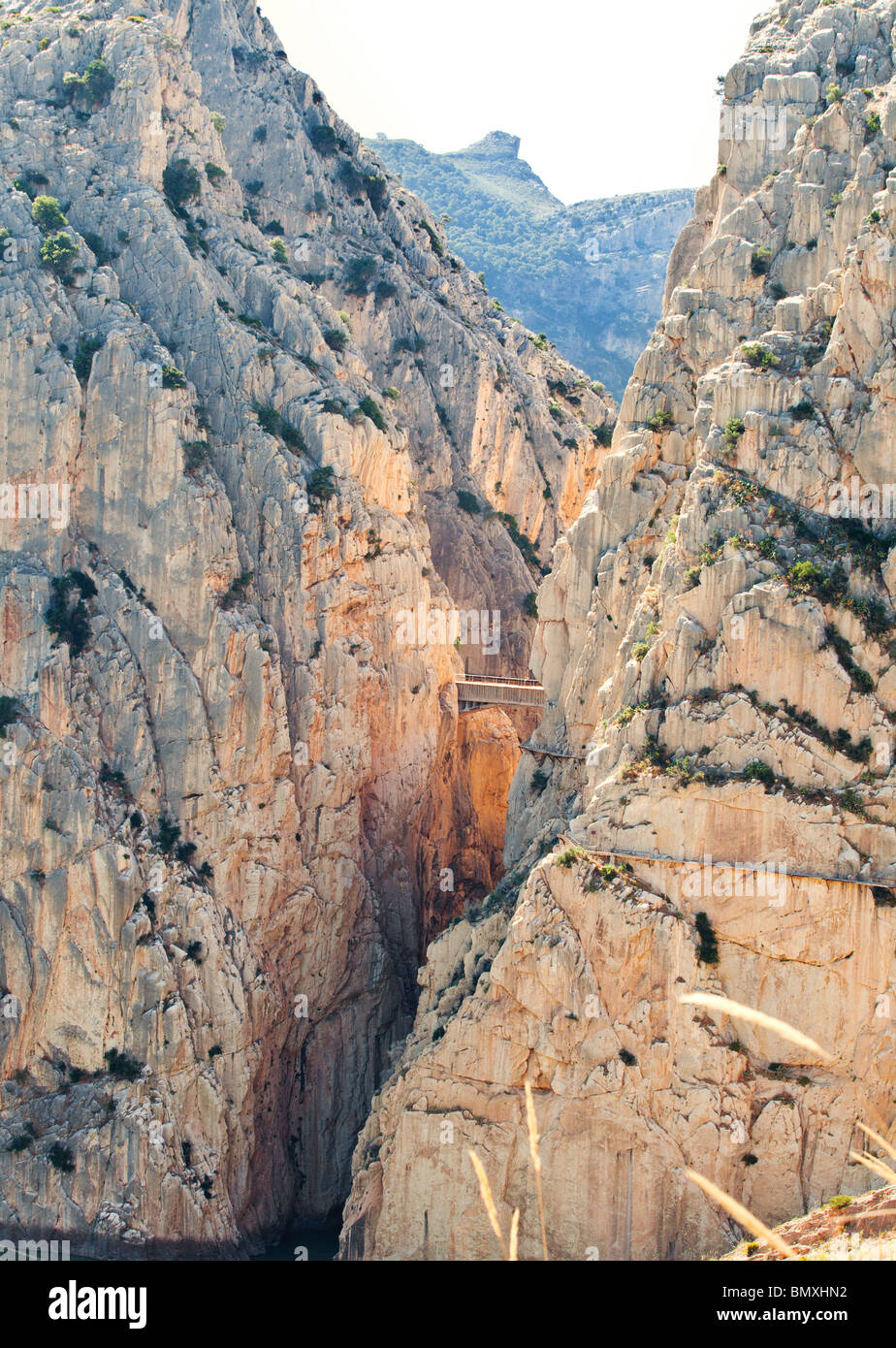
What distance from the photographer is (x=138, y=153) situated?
78875mm

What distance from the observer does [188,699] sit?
69.4 meters

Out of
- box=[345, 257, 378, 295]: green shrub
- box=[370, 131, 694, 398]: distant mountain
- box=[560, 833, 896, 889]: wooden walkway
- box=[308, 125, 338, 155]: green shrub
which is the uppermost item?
box=[370, 131, 694, 398]: distant mountain

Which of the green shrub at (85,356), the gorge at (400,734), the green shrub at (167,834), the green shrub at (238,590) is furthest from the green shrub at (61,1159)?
the green shrub at (85,356)

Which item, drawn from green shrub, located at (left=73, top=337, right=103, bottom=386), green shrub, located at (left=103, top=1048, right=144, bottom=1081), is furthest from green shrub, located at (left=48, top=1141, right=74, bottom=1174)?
green shrub, located at (left=73, top=337, right=103, bottom=386)

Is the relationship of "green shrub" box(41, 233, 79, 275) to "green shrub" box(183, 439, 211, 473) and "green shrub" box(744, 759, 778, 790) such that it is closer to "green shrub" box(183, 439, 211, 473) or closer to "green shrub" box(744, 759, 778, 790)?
"green shrub" box(183, 439, 211, 473)

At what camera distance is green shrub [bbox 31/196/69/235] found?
7425cm

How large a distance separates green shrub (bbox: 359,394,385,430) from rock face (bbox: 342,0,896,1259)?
21.4 meters

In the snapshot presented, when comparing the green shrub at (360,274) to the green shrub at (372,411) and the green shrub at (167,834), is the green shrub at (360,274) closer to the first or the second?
the green shrub at (372,411)

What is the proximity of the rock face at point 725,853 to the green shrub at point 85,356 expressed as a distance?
86.8ft

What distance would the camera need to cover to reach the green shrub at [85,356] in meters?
71.6

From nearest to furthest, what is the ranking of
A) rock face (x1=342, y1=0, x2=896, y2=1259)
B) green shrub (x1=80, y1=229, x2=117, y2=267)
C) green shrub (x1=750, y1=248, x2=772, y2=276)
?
rock face (x1=342, y1=0, x2=896, y2=1259) < green shrub (x1=750, y1=248, x2=772, y2=276) < green shrub (x1=80, y1=229, x2=117, y2=267)
